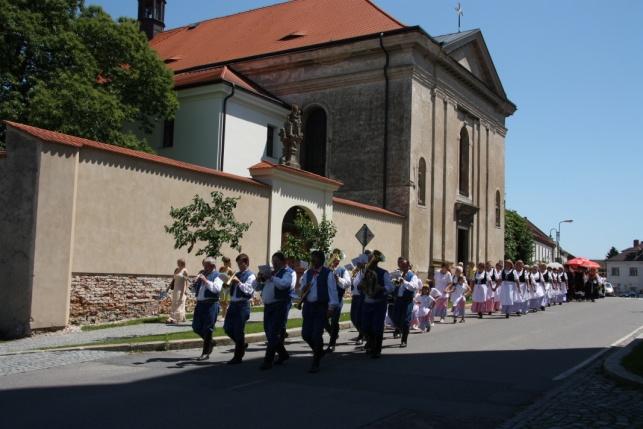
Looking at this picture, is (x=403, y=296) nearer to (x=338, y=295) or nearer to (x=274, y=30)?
(x=338, y=295)

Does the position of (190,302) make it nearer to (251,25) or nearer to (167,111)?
(167,111)

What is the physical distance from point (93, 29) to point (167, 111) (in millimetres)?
4155

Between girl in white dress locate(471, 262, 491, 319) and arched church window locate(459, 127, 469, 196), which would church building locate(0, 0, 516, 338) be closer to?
arched church window locate(459, 127, 469, 196)

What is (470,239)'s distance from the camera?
120 ft

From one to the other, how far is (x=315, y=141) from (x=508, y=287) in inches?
578

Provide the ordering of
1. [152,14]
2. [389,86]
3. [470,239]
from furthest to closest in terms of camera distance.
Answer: [152,14] < [470,239] < [389,86]

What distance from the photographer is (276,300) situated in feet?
34.3

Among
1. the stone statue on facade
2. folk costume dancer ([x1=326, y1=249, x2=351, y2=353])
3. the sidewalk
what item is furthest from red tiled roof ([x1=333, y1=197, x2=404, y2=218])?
folk costume dancer ([x1=326, y1=249, x2=351, y2=353])

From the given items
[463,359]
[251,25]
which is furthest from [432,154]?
[463,359]

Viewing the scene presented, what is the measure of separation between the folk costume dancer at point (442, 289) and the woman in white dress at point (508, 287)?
2756 millimetres

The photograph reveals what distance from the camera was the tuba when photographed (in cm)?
1172

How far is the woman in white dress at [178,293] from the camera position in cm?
1698

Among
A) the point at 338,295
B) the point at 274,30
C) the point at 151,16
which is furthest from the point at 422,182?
the point at 151,16

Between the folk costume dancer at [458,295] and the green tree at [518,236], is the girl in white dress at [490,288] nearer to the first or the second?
the folk costume dancer at [458,295]
